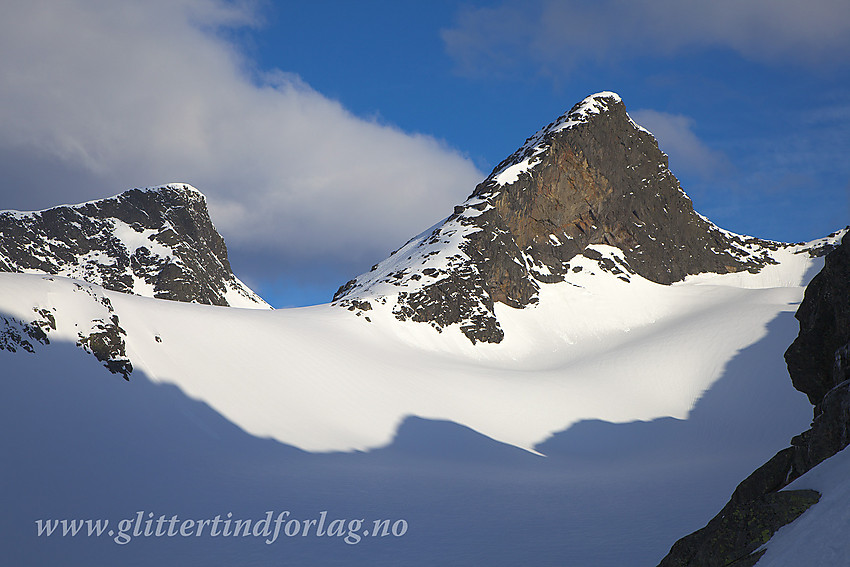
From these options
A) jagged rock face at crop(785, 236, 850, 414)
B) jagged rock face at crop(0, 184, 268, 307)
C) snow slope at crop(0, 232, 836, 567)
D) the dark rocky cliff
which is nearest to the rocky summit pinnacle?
snow slope at crop(0, 232, 836, 567)

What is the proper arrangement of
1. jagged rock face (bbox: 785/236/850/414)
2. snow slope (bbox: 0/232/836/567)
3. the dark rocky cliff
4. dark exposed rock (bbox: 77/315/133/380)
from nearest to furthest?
the dark rocky cliff < jagged rock face (bbox: 785/236/850/414) < snow slope (bbox: 0/232/836/567) < dark exposed rock (bbox: 77/315/133/380)

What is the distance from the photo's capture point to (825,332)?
12.0 metres

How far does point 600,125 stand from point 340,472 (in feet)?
224

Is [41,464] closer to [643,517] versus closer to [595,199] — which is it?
[643,517]

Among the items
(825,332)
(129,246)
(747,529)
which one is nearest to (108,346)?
(825,332)

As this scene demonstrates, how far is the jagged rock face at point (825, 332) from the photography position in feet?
35.7

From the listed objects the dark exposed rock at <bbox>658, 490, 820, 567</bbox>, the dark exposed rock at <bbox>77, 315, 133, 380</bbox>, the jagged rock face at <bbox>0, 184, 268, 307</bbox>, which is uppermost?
the jagged rock face at <bbox>0, 184, 268, 307</bbox>

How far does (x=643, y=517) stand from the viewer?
20516mm

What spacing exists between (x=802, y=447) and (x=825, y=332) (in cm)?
370

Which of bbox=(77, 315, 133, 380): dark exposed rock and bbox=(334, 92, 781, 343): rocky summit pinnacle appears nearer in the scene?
bbox=(77, 315, 133, 380): dark exposed rock

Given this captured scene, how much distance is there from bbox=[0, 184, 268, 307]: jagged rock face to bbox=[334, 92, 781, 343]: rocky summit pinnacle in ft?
126

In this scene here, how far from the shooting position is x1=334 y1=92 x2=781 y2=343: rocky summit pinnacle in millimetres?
57500

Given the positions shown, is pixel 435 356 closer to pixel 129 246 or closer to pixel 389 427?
pixel 389 427

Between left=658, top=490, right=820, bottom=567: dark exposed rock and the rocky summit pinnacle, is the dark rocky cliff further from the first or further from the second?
the rocky summit pinnacle
